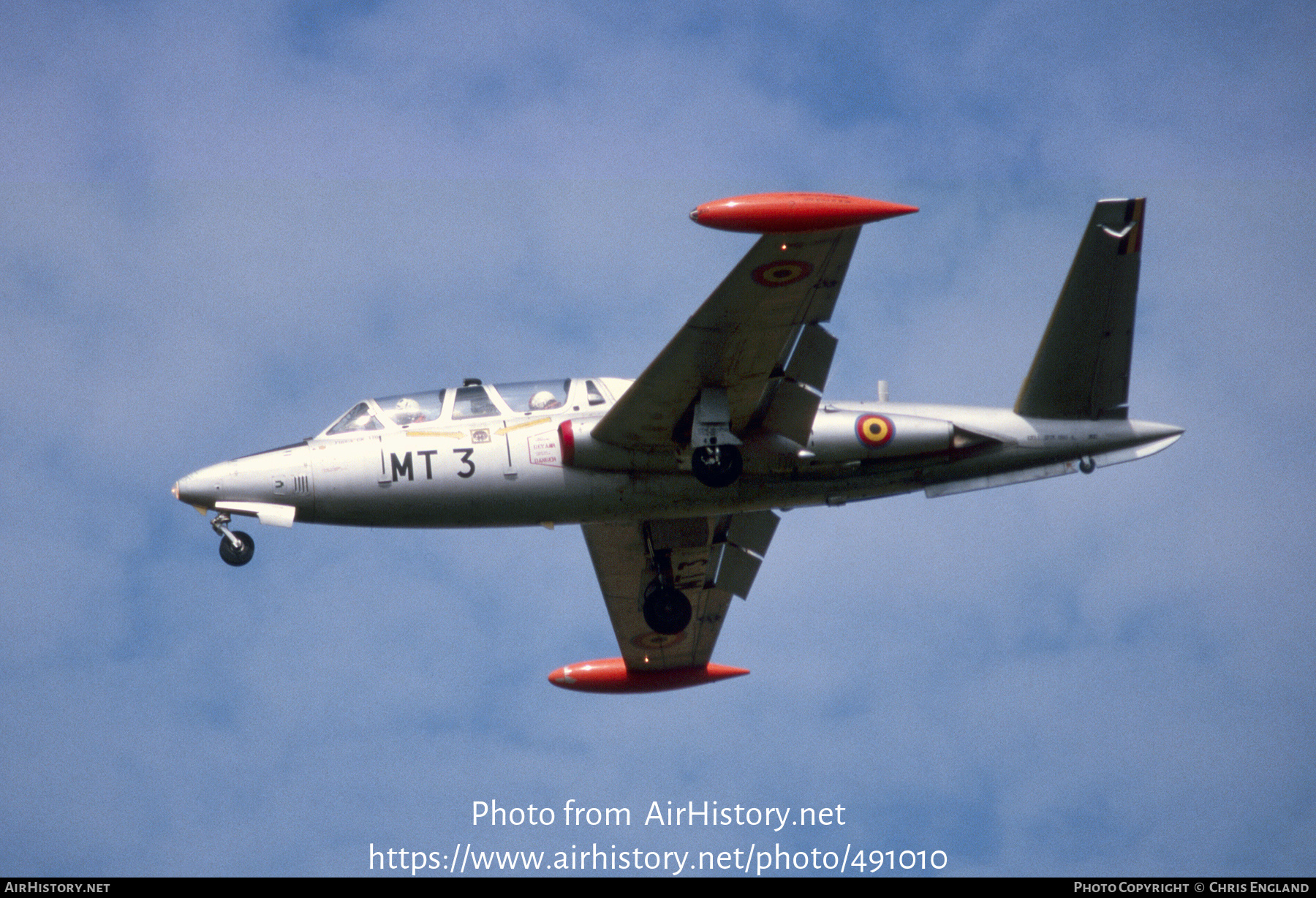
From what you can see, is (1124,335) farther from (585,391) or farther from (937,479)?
(585,391)

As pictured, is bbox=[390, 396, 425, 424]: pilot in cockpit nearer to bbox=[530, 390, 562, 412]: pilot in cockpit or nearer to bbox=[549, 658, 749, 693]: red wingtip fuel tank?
bbox=[530, 390, 562, 412]: pilot in cockpit

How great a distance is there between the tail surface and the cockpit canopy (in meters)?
6.68

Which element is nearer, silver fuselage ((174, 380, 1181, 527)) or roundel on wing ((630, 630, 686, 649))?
silver fuselage ((174, 380, 1181, 527))

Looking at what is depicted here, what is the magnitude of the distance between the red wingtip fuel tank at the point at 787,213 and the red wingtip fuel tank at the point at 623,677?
12404mm

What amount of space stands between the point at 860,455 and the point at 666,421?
300cm

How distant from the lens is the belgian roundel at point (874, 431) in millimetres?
24281

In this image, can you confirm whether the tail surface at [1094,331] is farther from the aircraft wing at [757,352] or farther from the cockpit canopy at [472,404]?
the cockpit canopy at [472,404]

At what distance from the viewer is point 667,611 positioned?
27.9 meters

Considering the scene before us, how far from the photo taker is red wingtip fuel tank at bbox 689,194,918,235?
20.7 m

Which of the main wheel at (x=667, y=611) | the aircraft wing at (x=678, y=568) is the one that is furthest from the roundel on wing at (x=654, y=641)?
the main wheel at (x=667, y=611)

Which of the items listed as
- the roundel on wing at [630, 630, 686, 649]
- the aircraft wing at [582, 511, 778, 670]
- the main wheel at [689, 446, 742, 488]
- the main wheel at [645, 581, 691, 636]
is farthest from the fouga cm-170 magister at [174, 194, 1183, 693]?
the roundel on wing at [630, 630, 686, 649]
